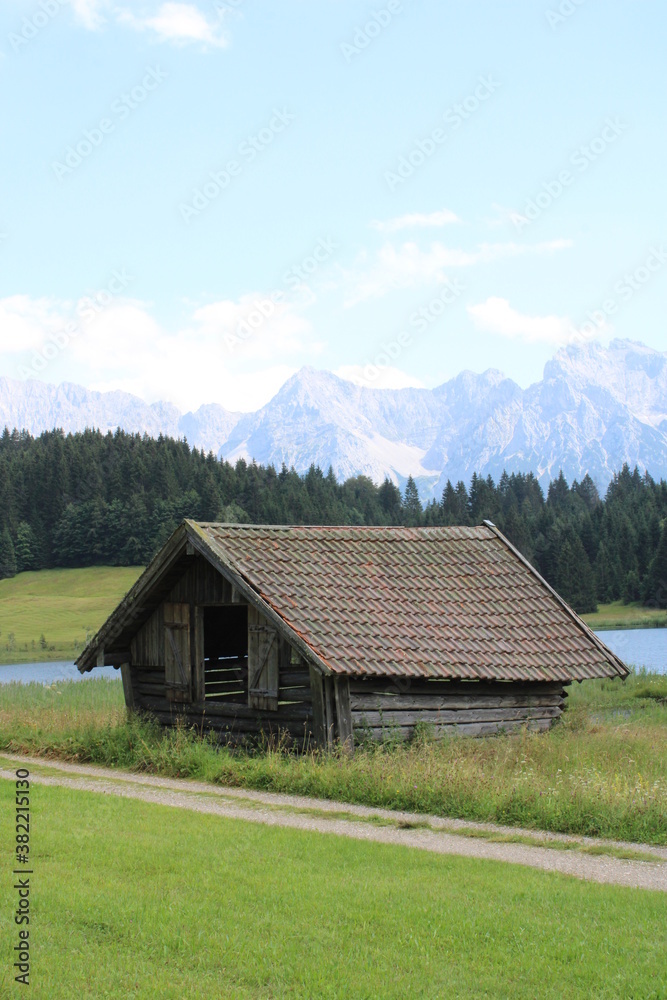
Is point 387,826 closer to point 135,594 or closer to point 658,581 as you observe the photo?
point 135,594

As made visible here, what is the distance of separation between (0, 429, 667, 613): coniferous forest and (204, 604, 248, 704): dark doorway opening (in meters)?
94.8

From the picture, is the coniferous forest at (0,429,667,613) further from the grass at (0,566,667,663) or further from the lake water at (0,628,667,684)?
the lake water at (0,628,667,684)

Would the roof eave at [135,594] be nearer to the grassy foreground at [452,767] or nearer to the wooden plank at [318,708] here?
the grassy foreground at [452,767]

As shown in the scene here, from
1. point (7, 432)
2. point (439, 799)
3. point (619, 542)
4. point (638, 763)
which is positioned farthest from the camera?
point (7, 432)

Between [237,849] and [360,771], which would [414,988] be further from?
[360,771]

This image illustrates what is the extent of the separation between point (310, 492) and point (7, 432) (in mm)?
61063

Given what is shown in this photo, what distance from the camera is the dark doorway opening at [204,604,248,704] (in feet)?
66.5

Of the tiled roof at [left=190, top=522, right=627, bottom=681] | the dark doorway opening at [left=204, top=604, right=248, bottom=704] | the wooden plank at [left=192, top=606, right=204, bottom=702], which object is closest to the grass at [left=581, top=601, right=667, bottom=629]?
the dark doorway opening at [left=204, top=604, right=248, bottom=704]

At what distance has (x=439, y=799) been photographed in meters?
12.3

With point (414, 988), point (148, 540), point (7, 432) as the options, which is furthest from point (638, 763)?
point (7, 432)

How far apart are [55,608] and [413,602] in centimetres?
9117

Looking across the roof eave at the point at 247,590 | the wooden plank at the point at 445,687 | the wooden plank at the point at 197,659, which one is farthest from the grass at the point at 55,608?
the wooden plank at the point at 445,687

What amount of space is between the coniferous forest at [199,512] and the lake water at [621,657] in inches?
1942

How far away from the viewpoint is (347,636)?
15.7 m
